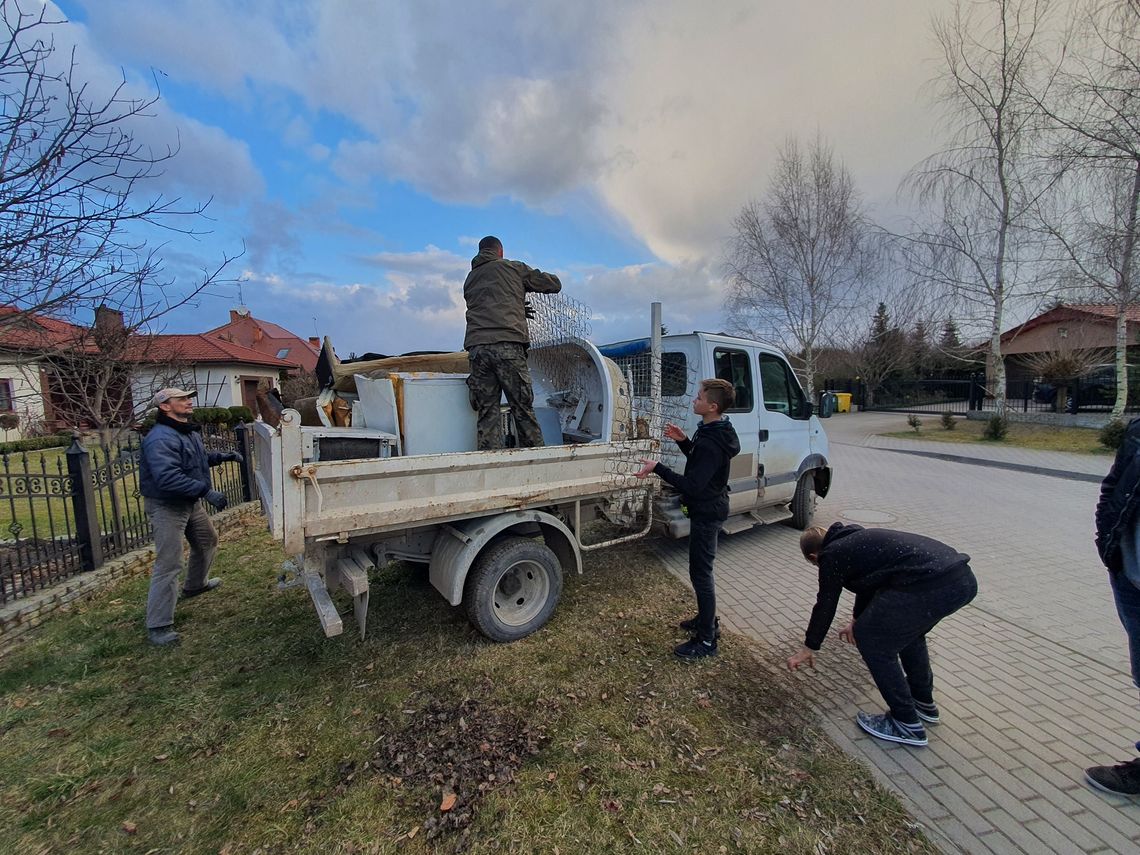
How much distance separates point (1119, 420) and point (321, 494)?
697 inches

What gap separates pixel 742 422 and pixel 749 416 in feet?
0.45

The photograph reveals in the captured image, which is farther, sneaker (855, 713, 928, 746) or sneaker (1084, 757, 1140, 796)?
sneaker (855, 713, 928, 746)

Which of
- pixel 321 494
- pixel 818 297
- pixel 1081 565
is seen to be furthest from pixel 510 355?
pixel 818 297

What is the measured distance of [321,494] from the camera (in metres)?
2.70

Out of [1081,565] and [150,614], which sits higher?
[150,614]

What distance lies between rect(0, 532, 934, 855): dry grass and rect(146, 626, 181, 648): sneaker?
0.10 m

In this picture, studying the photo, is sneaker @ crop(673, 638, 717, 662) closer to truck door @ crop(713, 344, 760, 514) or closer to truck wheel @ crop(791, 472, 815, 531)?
truck door @ crop(713, 344, 760, 514)

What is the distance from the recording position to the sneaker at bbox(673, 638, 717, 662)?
129 inches

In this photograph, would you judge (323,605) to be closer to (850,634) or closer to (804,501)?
(850,634)

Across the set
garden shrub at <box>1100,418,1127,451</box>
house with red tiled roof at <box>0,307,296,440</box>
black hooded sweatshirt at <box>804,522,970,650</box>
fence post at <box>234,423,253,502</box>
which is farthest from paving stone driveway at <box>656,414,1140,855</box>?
garden shrub at <box>1100,418,1127,451</box>

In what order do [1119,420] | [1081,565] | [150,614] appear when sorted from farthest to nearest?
[1119,420] < [1081,565] < [150,614]

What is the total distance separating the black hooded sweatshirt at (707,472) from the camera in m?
3.10

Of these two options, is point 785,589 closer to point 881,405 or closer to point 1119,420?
point 1119,420

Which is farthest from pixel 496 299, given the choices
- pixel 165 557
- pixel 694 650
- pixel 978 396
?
pixel 978 396
